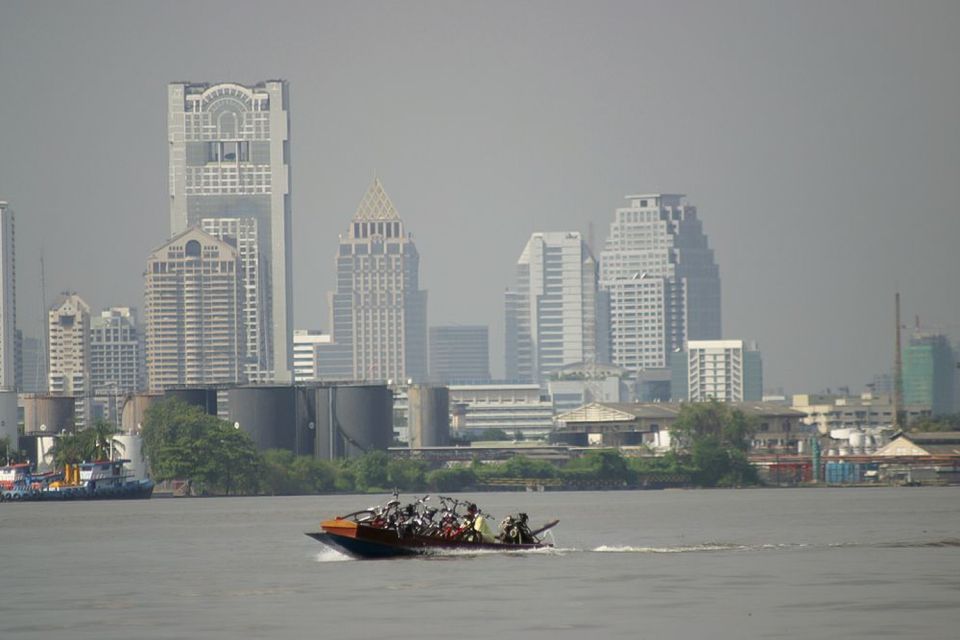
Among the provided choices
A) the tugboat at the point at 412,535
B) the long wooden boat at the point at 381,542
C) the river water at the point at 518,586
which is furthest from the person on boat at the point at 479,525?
the river water at the point at 518,586

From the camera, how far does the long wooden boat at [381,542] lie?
10331cm

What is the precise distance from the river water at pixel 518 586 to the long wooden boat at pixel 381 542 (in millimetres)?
740

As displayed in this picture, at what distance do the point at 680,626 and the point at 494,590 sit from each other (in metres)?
14.8

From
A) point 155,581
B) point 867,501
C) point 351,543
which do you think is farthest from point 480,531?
point 867,501

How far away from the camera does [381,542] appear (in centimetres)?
10369

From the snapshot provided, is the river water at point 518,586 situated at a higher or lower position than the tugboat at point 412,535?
lower

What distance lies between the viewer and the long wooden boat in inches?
4067

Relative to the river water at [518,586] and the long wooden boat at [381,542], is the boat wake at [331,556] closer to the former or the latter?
the river water at [518,586]

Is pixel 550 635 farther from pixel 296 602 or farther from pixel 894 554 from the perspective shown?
pixel 894 554

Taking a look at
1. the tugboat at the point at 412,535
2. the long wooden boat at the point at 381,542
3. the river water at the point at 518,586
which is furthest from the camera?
the tugboat at the point at 412,535

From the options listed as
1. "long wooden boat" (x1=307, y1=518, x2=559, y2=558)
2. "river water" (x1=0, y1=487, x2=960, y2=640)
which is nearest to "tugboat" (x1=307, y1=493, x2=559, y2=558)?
"long wooden boat" (x1=307, y1=518, x2=559, y2=558)

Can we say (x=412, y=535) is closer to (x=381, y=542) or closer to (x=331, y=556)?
(x=381, y=542)

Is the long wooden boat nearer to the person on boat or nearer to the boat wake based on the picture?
the person on boat

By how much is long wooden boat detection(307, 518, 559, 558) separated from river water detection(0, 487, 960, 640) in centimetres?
74
